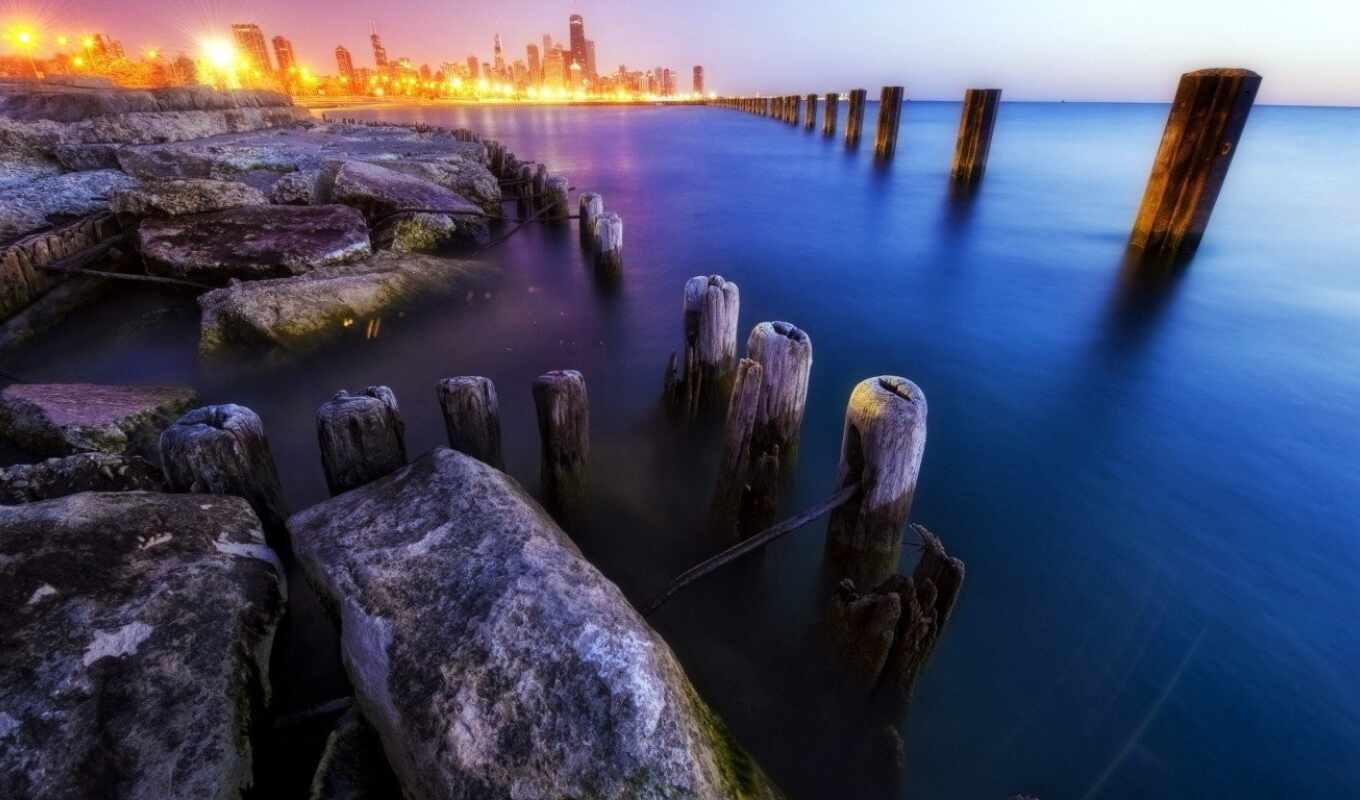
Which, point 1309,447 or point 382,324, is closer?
point 1309,447

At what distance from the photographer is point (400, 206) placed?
Answer: 34.3 ft

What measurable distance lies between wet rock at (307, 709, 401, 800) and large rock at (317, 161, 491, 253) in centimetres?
931

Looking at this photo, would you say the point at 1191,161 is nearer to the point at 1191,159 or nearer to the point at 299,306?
the point at 1191,159

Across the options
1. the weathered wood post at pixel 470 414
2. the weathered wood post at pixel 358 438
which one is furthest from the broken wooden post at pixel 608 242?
the weathered wood post at pixel 358 438

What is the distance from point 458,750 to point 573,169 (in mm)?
25468

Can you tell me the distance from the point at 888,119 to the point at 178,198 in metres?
28.8

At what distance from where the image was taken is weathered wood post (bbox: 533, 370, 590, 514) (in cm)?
394

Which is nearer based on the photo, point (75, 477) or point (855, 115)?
point (75, 477)

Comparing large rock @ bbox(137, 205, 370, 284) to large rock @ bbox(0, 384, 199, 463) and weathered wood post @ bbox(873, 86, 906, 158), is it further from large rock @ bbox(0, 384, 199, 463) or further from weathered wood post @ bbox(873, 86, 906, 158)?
weathered wood post @ bbox(873, 86, 906, 158)

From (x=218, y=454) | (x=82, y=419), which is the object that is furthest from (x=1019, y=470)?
(x=82, y=419)

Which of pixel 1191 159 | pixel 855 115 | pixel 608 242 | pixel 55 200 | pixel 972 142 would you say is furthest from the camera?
pixel 855 115

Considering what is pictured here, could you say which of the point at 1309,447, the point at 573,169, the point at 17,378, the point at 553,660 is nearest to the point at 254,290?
the point at 17,378

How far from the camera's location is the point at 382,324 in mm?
7664

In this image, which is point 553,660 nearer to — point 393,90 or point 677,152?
point 677,152
